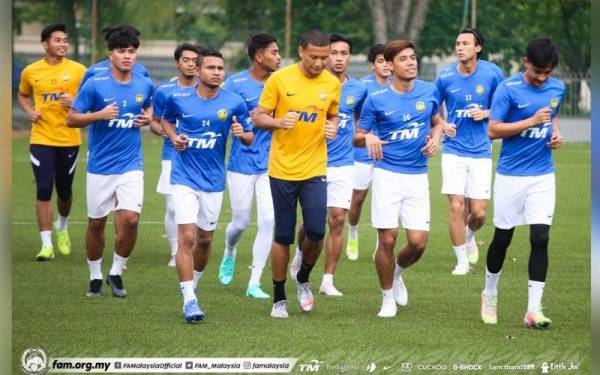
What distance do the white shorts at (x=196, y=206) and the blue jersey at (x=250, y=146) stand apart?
1310 mm

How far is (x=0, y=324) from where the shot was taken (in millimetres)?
7801

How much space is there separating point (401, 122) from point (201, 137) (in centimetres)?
173

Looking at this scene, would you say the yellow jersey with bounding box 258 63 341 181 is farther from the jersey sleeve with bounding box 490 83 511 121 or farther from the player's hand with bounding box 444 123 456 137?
the player's hand with bounding box 444 123 456 137

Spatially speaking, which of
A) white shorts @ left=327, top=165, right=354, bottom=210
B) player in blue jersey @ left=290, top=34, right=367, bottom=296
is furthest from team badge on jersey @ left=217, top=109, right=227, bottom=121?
white shorts @ left=327, top=165, right=354, bottom=210

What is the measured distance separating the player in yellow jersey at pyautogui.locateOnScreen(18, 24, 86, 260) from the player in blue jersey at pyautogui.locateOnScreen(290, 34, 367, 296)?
10.4 ft

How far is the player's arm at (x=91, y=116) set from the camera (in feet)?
39.9

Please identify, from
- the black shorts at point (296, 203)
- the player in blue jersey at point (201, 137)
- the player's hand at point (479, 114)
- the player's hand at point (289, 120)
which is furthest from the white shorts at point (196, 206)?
the player's hand at point (479, 114)

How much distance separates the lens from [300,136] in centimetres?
1139

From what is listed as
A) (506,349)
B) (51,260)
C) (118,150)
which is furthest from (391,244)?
(51,260)

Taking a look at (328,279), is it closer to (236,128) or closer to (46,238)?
(236,128)

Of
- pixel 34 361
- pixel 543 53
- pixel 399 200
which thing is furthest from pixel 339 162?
pixel 34 361

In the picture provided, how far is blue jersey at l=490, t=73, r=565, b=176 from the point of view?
11023 mm

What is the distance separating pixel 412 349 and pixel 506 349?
698 mm

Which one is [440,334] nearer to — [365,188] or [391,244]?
[391,244]
